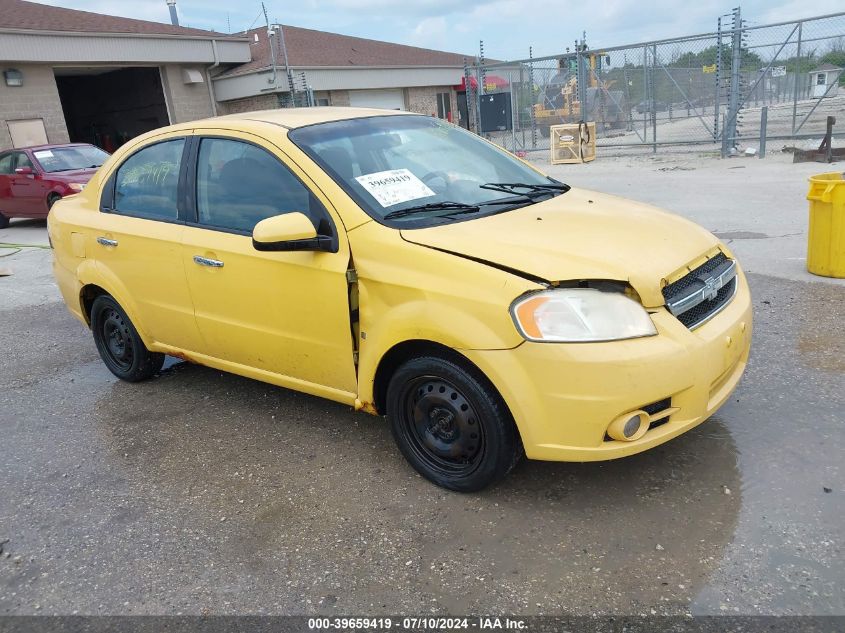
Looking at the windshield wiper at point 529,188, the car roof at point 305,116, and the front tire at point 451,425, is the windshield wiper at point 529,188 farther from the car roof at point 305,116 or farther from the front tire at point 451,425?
the front tire at point 451,425

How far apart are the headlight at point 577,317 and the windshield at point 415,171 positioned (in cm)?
74

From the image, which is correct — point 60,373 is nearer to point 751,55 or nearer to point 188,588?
point 188,588

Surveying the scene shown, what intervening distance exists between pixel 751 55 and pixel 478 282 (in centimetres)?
1530

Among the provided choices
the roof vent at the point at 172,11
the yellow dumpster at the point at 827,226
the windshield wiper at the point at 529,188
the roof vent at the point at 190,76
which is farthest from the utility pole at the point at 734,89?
the roof vent at the point at 172,11

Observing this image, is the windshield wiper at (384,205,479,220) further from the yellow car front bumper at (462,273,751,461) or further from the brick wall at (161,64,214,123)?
the brick wall at (161,64,214,123)

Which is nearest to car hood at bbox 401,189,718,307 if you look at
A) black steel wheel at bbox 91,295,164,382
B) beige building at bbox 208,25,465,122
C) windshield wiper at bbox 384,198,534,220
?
windshield wiper at bbox 384,198,534,220

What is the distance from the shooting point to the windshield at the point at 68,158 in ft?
42.5

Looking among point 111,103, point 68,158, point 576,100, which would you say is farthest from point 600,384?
point 111,103

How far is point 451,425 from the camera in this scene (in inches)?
121

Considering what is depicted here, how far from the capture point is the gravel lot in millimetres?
2533

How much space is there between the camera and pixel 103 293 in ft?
15.6

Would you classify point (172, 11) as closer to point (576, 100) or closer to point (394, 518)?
point (576, 100)

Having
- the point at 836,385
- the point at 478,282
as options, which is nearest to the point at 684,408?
the point at 478,282

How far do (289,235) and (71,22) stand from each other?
2086 cm
